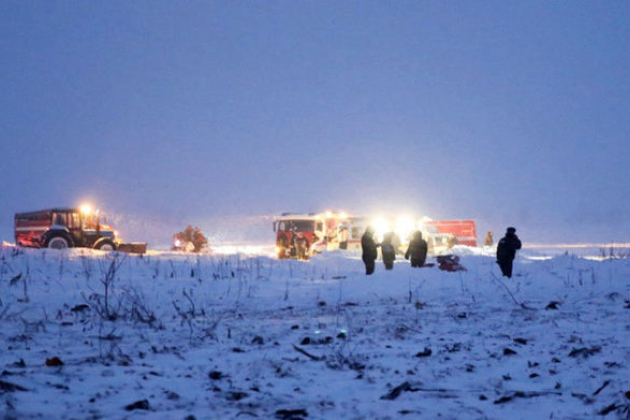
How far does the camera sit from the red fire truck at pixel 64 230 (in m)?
23.4

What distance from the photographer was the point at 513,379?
3.94m

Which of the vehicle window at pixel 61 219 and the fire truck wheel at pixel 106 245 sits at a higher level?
the vehicle window at pixel 61 219

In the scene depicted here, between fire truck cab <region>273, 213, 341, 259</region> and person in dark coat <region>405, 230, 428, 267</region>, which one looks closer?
person in dark coat <region>405, 230, 428, 267</region>

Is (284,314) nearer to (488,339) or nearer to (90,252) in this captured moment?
(488,339)

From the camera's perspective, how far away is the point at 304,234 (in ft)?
87.2

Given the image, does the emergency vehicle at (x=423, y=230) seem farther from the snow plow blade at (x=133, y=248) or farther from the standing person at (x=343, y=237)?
the snow plow blade at (x=133, y=248)

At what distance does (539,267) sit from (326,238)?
491 inches

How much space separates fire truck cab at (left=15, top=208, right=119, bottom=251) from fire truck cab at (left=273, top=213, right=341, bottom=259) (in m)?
7.69

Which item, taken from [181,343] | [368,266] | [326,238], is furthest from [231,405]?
[326,238]

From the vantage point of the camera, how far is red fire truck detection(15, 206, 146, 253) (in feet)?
76.7

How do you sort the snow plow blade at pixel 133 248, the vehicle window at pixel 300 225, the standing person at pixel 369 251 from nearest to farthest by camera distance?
the standing person at pixel 369 251 < the snow plow blade at pixel 133 248 < the vehicle window at pixel 300 225

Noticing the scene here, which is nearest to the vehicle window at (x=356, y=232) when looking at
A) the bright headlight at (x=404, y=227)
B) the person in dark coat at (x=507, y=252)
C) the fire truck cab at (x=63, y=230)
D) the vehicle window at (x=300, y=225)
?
the bright headlight at (x=404, y=227)

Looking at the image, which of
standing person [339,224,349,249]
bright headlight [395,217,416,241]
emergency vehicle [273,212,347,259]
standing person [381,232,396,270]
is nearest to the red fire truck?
emergency vehicle [273,212,347,259]

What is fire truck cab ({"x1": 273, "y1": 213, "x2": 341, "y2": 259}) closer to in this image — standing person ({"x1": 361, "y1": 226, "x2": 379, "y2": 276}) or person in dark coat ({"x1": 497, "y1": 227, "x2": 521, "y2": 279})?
standing person ({"x1": 361, "y1": 226, "x2": 379, "y2": 276})
